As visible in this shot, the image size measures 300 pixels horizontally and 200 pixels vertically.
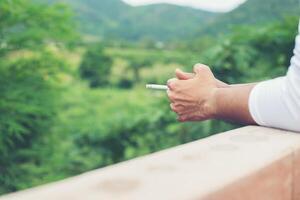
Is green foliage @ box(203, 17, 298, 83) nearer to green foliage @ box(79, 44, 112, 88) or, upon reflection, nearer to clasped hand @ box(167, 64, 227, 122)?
clasped hand @ box(167, 64, 227, 122)

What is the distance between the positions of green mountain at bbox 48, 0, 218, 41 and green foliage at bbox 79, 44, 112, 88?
31.6 feet

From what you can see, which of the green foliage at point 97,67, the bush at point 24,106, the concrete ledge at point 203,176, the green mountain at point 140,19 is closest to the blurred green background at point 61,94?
the bush at point 24,106

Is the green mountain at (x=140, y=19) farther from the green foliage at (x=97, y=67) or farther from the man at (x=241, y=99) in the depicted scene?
the man at (x=241, y=99)

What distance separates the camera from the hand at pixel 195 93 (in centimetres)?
196

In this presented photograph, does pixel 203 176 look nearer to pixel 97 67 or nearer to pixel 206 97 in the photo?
pixel 206 97

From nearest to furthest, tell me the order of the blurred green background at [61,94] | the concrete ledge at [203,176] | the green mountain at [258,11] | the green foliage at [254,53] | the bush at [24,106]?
the concrete ledge at [203,176] < the bush at [24,106] < the blurred green background at [61,94] < the green foliage at [254,53] < the green mountain at [258,11]

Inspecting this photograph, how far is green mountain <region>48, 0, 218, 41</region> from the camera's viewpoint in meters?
28.6

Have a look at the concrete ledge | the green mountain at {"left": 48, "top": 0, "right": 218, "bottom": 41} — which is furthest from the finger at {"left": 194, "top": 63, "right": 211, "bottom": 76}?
the green mountain at {"left": 48, "top": 0, "right": 218, "bottom": 41}

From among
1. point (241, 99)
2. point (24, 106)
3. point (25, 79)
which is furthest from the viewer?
point (25, 79)

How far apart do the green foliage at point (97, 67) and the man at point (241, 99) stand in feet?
41.5

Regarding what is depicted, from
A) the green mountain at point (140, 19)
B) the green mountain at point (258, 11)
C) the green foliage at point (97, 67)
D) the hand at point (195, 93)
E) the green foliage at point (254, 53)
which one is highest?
the hand at point (195, 93)

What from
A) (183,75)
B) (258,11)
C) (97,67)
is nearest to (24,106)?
(183,75)

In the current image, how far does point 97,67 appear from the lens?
16219 mm

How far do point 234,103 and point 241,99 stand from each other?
0.09ft
